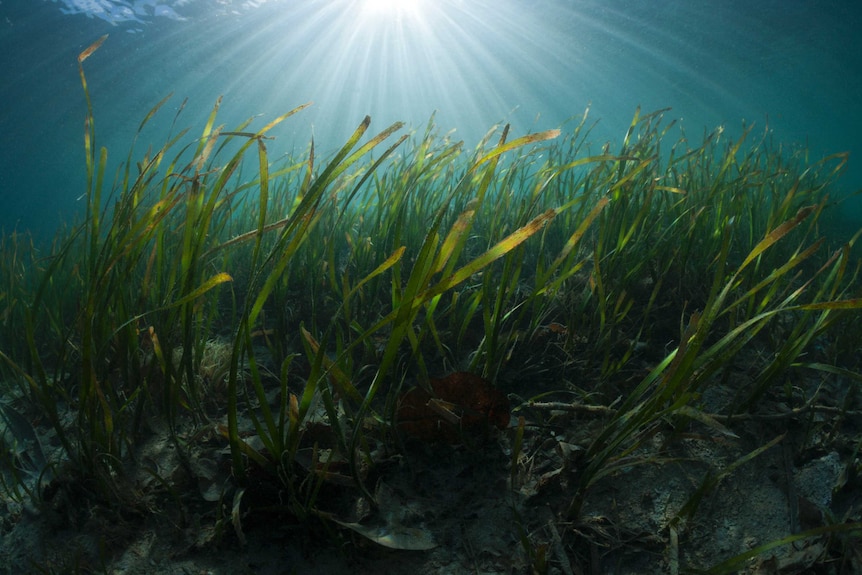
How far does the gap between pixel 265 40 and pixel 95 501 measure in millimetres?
26999

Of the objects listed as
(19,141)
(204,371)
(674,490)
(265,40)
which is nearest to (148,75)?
(265,40)

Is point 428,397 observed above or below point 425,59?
below

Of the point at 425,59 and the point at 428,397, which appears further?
A: the point at 425,59

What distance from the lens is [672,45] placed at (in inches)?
811

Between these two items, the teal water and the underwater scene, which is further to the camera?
the teal water

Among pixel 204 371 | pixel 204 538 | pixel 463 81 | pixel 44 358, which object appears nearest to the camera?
pixel 204 538

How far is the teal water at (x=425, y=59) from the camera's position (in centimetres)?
1767

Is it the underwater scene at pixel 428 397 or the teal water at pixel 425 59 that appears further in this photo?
the teal water at pixel 425 59

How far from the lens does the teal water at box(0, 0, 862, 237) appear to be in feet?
58.0

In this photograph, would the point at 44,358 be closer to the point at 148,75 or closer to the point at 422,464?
the point at 422,464

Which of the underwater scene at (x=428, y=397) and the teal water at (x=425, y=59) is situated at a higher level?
the teal water at (x=425, y=59)

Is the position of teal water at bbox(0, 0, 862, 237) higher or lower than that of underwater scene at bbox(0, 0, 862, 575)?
higher

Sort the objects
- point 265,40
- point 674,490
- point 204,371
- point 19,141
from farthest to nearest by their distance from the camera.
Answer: point 19,141
point 265,40
point 204,371
point 674,490

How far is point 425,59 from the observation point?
2914cm
